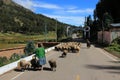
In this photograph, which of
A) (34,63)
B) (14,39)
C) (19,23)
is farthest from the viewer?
(19,23)

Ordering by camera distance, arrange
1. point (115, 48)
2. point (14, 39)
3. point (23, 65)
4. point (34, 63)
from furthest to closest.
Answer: point (14, 39) → point (115, 48) → point (23, 65) → point (34, 63)

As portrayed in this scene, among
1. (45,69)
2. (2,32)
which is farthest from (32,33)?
(45,69)

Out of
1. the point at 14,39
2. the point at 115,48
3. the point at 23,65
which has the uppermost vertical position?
the point at 23,65

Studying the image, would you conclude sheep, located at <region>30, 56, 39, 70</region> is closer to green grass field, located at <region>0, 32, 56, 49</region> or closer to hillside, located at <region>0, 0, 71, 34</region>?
green grass field, located at <region>0, 32, 56, 49</region>

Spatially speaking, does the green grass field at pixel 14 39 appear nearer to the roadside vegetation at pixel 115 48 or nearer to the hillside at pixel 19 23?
the hillside at pixel 19 23

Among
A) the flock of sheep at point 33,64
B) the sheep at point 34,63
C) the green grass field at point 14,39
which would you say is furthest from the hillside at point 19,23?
the sheep at point 34,63

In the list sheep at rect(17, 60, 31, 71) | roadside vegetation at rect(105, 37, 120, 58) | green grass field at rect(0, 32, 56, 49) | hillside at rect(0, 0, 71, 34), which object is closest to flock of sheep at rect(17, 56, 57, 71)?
sheep at rect(17, 60, 31, 71)

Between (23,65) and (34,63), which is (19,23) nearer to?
(23,65)

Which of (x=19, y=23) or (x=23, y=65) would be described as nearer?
(x=23, y=65)

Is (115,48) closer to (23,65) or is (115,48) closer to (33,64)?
(33,64)

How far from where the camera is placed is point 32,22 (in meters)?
183

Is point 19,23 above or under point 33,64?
above

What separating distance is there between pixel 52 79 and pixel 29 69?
14.8ft

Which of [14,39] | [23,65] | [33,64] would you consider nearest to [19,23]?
[14,39]
